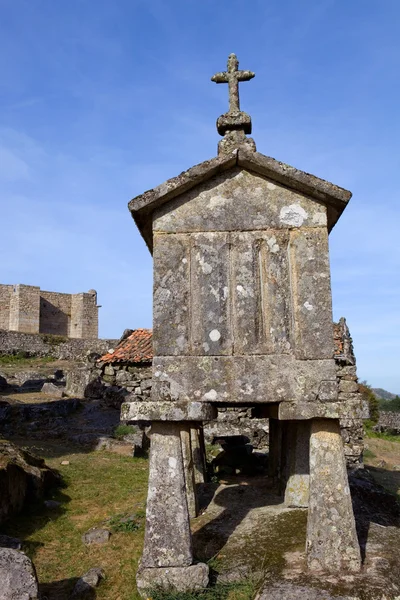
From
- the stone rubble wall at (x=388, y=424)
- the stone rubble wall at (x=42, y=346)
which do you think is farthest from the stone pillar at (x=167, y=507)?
the stone rubble wall at (x=42, y=346)

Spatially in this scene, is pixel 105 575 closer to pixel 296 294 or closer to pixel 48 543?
pixel 48 543

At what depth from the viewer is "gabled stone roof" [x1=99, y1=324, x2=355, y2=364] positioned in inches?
562

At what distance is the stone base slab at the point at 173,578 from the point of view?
4441 millimetres

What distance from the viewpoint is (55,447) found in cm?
1259

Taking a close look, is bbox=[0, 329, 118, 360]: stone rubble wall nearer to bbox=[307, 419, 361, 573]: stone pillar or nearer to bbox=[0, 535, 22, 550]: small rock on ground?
bbox=[0, 535, 22, 550]: small rock on ground

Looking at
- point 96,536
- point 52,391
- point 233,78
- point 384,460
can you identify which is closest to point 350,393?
point 384,460

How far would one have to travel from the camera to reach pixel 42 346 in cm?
3309

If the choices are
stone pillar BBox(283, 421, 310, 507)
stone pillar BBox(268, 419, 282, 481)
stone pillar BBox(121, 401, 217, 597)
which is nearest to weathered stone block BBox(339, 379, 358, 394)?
stone pillar BBox(268, 419, 282, 481)

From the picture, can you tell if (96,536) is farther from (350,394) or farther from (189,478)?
(350,394)

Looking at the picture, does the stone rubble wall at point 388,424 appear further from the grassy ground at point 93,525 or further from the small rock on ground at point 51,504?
the small rock on ground at point 51,504

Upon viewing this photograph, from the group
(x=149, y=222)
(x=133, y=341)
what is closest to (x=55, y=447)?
(x=133, y=341)

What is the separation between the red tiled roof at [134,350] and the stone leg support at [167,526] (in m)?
11.5

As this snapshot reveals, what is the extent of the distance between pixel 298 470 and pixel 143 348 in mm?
11016

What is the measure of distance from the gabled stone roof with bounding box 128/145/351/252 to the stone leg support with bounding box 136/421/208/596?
7.05 ft
